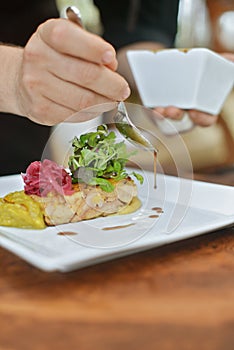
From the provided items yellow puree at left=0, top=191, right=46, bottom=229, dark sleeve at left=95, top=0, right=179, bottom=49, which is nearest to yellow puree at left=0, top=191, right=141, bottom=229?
yellow puree at left=0, top=191, right=46, bottom=229

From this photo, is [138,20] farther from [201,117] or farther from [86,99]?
[86,99]

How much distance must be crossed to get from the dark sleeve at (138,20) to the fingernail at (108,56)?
100cm

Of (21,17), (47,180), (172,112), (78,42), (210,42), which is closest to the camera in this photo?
(78,42)

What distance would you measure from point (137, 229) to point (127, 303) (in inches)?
8.1

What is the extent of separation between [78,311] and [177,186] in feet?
1.58

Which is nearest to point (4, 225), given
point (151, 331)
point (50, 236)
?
point (50, 236)

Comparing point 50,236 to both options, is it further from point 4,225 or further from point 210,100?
point 210,100

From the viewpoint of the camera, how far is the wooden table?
38 cm

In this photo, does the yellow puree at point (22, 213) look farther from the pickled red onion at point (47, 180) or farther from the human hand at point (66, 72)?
the human hand at point (66, 72)

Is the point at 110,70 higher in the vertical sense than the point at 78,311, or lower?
higher

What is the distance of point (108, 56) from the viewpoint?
0.62 meters

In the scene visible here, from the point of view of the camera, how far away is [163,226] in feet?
2.13

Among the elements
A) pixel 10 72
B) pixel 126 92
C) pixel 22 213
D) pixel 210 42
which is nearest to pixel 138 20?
pixel 210 42

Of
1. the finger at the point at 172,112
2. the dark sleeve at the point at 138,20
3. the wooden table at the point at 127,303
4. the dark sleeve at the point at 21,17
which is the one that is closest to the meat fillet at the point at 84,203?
the wooden table at the point at 127,303
